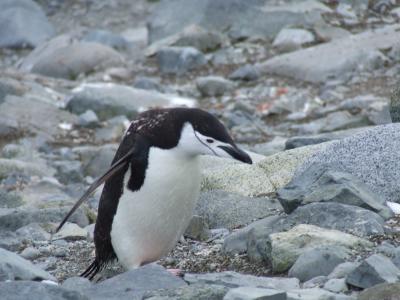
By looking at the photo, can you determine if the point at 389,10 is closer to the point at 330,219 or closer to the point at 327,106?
the point at 327,106

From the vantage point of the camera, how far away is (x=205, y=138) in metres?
3.81

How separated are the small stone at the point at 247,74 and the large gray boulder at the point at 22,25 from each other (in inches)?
148

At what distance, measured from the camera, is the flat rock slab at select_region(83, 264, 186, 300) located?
331 cm

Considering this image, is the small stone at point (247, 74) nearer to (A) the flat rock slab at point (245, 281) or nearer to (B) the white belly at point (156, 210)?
(B) the white belly at point (156, 210)

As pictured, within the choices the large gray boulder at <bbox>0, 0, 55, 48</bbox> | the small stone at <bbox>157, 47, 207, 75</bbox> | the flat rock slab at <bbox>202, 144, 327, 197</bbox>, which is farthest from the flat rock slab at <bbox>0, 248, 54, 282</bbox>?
the large gray boulder at <bbox>0, 0, 55, 48</bbox>

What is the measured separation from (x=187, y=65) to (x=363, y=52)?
2180 millimetres

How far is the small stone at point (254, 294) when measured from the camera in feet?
9.33

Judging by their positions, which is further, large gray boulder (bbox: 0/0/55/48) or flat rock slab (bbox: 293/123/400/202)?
large gray boulder (bbox: 0/0/55/48)

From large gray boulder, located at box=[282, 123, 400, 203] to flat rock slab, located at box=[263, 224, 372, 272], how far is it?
0.66 metres

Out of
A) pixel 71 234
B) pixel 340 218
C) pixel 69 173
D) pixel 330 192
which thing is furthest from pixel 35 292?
pixel 69 173

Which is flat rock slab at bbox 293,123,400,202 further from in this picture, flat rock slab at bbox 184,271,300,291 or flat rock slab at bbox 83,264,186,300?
flat rock slab at bbox 83,264,186,300

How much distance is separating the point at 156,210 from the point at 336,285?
3.43 ft

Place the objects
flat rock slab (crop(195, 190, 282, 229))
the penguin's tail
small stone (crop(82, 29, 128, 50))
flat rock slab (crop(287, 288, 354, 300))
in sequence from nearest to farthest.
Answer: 1. flat rock slab (crop(287, 288, 354, 300))
2. the penguin's tail
3. flat rock slab (crop(195, 190, 282, 229))
4. small stone (crop(82, 29, 128, 50))

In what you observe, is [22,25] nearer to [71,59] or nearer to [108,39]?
[108,39]
